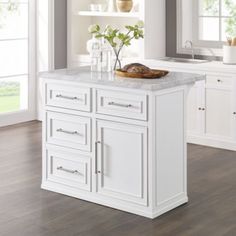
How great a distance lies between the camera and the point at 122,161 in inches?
168

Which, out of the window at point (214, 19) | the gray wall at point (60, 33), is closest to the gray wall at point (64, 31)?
the gray wall at point (60, 33)

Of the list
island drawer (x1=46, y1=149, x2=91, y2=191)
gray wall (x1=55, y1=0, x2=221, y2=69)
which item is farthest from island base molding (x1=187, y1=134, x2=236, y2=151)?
island drawer (x1=46, y1=149, x2=91, y2=191)

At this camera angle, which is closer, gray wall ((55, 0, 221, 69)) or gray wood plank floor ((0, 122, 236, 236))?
gray wood plank floor ((0, 122, 236, 236))

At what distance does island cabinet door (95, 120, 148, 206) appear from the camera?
4164 millimetres

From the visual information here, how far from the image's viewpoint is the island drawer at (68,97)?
4.39m

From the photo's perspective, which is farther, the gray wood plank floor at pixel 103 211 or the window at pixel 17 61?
the window at pixel 17 61

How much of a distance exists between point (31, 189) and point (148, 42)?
2628 mm

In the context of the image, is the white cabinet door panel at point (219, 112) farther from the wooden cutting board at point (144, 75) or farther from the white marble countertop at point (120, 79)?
the wooden cutting board at point (144, 75)

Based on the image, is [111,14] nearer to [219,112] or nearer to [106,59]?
[219,112]

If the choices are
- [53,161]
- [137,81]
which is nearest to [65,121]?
[53,161]

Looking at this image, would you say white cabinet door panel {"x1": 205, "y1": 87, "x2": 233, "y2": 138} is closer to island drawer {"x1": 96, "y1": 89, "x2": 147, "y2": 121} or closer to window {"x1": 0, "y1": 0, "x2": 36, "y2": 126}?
island drawer {"x1": 96, "y1": 89, "x2": 147, "y2": 121}

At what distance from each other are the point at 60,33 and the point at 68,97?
Result: 3024 mm

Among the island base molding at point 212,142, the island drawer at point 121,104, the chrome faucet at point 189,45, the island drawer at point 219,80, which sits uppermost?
the chrome faucet at point 189,45

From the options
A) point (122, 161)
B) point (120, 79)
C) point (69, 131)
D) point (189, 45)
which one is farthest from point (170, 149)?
point (189, 45)
